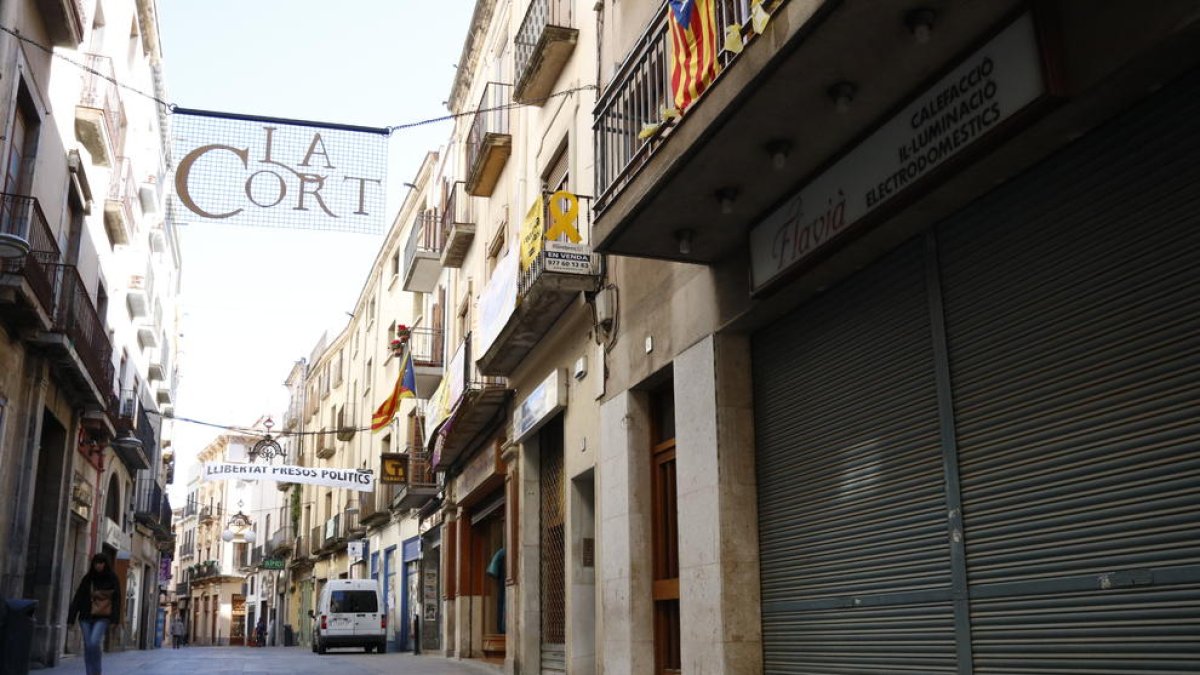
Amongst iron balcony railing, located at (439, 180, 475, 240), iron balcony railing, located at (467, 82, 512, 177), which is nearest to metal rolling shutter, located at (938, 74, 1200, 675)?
iron balcony railing, located at (467, 82, 512, 177)

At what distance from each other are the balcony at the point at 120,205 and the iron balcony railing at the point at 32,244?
6934 millimetres

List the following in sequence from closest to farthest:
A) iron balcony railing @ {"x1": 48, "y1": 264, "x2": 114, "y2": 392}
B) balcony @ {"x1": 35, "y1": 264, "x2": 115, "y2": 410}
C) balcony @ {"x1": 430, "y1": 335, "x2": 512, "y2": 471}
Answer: balcony @ {"x1": 35, "y1": 264, "x2": 115, "y2": 410} → iron balcony railing @ {"x1": 48, "y1": 264, "x2": 114, "y2": 392} → balcony @ {"x1": 430, "y1": 335, "x2": 512, "y2": 471}

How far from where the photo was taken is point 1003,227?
6.34m

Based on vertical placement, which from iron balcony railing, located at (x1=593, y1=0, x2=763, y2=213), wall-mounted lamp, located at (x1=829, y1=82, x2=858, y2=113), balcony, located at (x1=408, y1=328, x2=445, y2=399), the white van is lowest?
the white van

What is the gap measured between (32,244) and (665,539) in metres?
9.66

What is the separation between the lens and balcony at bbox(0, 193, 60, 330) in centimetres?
1371

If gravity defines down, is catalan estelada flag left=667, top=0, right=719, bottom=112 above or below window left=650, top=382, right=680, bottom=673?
above

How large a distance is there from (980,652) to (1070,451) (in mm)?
1298

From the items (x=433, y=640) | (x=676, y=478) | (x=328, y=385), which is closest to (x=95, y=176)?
(x=433, y=640)

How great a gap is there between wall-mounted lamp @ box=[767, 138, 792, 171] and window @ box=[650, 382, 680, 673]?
12.6ft

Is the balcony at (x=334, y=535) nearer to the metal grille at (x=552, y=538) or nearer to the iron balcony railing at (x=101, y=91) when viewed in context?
the iron balcony railing at (x=101, y=91)

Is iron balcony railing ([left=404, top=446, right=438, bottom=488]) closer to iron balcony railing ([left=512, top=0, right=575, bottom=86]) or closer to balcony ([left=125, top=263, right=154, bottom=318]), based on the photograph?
balcony ([left=125, top=263, right=154, bottom=318])

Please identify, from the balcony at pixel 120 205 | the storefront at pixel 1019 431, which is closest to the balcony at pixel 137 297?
the balcony at pixel 120 205

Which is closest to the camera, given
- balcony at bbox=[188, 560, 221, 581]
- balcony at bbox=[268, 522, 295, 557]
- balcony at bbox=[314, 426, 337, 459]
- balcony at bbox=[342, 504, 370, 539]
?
balcony at bbox=[342, 504, 370, 539]
